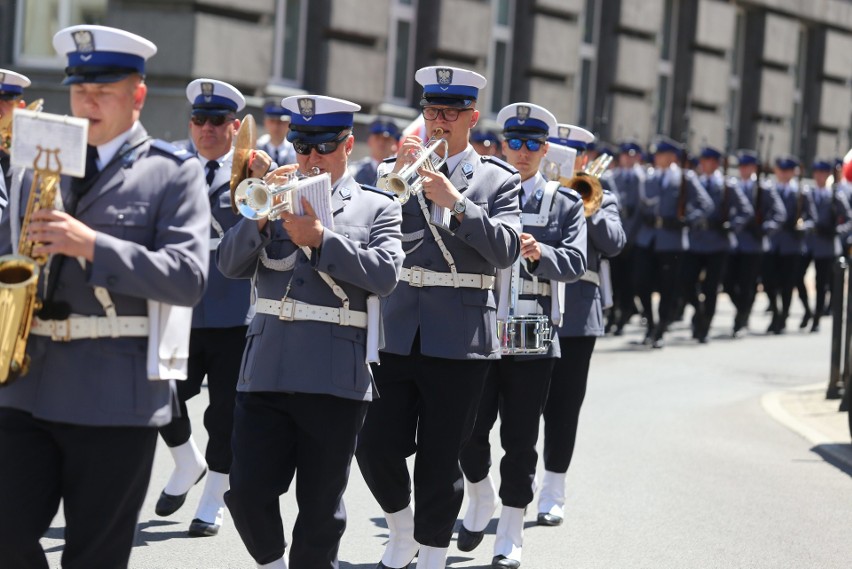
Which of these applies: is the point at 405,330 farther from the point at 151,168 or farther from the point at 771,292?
the point at 771,292

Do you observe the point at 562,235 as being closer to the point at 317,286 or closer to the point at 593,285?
the point at 593,285

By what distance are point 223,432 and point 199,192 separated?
9.32 ft

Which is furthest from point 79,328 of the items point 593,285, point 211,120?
point 593,285

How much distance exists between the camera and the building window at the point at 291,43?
1845 centimetres

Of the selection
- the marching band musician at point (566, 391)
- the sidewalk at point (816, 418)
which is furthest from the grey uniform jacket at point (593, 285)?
the sidewalk at point (816, 418)

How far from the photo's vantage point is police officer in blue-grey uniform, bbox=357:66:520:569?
21.6 feet

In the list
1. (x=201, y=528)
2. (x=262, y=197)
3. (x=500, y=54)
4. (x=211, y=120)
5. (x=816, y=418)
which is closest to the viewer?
(x=262, y=197)

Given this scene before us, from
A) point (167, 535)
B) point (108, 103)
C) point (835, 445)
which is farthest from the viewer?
point (835, 445)

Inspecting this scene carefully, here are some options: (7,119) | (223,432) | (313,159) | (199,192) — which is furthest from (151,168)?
(7,119)

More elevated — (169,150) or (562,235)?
(169,150)

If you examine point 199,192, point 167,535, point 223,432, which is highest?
point 199,192

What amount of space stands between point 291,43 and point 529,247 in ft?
38.6

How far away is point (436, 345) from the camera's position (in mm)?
6598

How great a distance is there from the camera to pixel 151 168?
4.84 m
